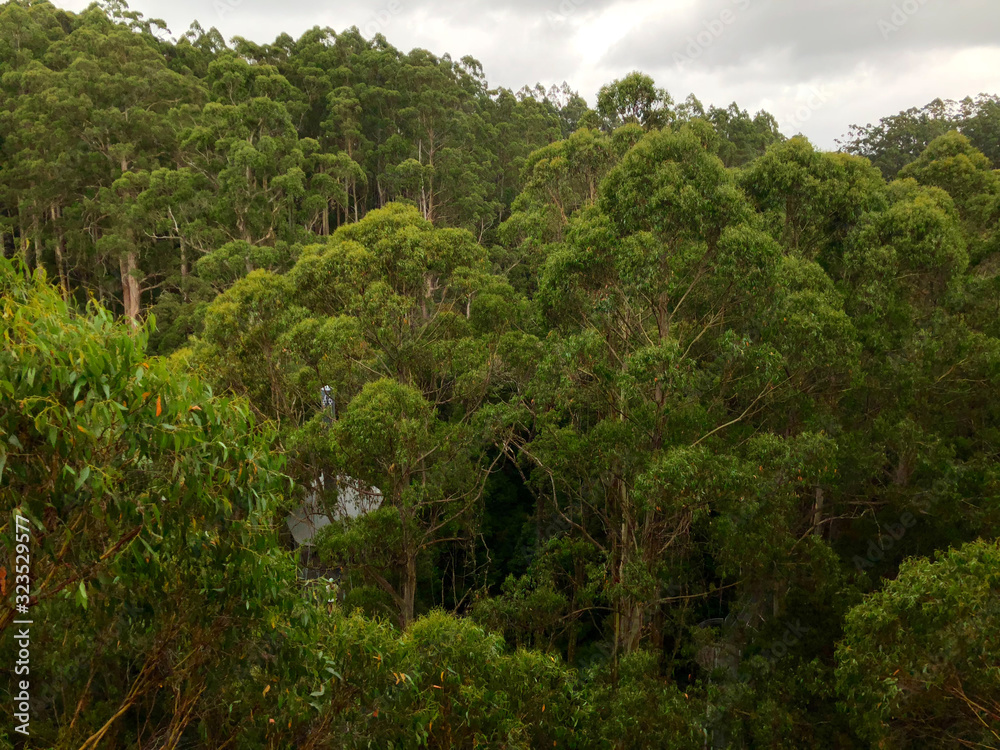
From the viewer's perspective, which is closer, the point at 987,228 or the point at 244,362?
the point at 244,362

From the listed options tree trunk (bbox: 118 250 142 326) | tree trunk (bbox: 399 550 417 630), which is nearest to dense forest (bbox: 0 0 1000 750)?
tree trunk (bbox: 399 550 417 630)

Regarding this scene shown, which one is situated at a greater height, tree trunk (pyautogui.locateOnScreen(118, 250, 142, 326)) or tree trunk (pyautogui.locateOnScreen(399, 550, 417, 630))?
tree trunk (pyautogui.locateOnScreen(118, 250, 142, 326))

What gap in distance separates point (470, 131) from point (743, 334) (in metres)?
21.1

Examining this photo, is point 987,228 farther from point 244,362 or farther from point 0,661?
point 0,661

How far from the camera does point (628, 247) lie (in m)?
9.02

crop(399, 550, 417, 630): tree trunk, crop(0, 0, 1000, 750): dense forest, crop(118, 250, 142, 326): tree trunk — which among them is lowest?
crop(399, 550, 417, 630): tree trunk

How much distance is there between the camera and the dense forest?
322 centimetres

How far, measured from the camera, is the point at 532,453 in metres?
10.8

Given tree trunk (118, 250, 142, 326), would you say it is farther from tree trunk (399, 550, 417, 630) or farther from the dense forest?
tree trunk (399, 550, 417, 630)

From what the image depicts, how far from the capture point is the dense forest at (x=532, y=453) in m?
3.22

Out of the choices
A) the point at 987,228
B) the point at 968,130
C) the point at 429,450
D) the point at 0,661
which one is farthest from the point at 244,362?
the point at 968,130

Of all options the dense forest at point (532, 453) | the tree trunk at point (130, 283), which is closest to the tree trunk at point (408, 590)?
the dense forest at point (532, 453)

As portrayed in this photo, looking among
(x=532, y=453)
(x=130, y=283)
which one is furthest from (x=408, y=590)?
(x=130, y=283)

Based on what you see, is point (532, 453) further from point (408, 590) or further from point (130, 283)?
point (130, 283)
